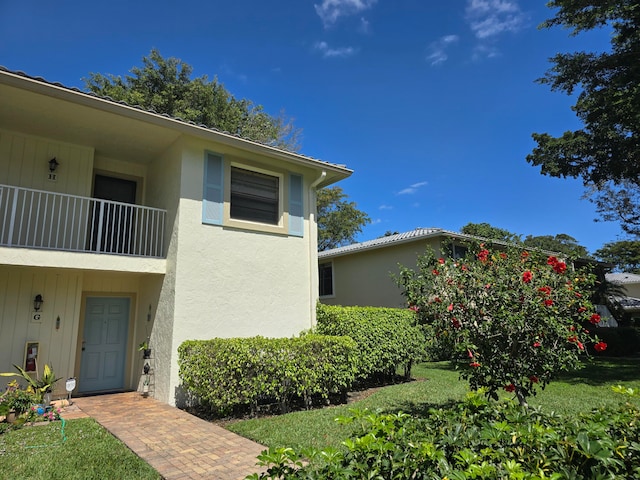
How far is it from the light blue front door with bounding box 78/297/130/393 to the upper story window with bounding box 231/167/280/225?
12.3 feet

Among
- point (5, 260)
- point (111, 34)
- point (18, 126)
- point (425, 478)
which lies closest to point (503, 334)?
point (425, 478)

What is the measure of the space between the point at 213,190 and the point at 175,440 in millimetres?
5175

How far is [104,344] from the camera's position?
29.7 feet

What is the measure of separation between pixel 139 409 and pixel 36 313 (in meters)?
3.17

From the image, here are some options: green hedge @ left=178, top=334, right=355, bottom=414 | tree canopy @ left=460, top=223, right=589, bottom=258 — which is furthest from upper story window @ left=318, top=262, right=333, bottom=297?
green hedge @ left=178, top=334, right=355, bottom=414

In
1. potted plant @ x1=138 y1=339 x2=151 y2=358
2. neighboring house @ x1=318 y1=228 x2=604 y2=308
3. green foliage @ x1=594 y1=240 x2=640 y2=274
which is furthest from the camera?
green foliage @ x1=594 y1=240 x2=640 y2=274

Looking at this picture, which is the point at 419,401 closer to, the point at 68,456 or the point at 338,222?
the point at 68,456

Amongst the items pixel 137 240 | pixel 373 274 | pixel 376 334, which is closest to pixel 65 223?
pixel 137 240

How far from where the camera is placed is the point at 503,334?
4680 millimetres

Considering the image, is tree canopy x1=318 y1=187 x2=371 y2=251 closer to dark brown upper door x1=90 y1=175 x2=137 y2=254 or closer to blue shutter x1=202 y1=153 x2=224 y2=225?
dark brown upper door x1=90 y1=175 x2=137 y2=254

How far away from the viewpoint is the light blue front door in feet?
28.7

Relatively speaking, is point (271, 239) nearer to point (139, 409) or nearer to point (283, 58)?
point (139, 409)

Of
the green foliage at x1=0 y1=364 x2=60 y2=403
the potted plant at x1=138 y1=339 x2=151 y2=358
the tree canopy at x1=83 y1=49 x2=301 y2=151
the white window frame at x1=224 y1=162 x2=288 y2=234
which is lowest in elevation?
the green foliage at x1=0 y1=364 x2=60 y2=403

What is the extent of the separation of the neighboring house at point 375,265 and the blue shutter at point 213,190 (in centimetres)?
689
